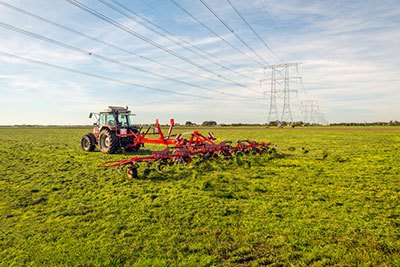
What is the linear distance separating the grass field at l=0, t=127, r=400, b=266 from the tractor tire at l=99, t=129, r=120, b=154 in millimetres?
5742

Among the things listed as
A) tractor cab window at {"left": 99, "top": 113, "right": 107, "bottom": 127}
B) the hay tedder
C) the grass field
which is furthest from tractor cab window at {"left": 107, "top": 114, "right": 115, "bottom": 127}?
the grass field

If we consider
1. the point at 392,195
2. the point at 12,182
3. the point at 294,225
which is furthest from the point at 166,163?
the point at 392,195

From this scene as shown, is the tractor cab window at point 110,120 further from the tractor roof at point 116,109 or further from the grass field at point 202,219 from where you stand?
the grass field at point 202,219

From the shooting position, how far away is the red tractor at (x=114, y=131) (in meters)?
15.7

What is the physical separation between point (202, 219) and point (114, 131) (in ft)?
39.1

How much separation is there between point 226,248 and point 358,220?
280 centimetres

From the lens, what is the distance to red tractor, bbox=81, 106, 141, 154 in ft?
51.6

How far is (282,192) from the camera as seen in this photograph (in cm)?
734

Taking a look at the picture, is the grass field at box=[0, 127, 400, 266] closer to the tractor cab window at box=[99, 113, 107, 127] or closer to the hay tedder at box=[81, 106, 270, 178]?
the hay tedder at box=[81, 106, 270, 178]

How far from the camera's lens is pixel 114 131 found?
1612 centimetres

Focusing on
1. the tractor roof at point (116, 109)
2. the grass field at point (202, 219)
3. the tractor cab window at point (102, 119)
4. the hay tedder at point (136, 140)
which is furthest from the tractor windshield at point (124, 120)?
the grass field at point (202, 219)

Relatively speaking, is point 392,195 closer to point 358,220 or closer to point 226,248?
point 358,220

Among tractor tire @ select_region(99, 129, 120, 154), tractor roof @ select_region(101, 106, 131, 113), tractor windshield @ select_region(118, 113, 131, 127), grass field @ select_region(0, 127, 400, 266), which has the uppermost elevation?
tractor roof @ select_region(101, 106, 131, 113)

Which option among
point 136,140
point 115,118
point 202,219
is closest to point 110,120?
point 115,118
